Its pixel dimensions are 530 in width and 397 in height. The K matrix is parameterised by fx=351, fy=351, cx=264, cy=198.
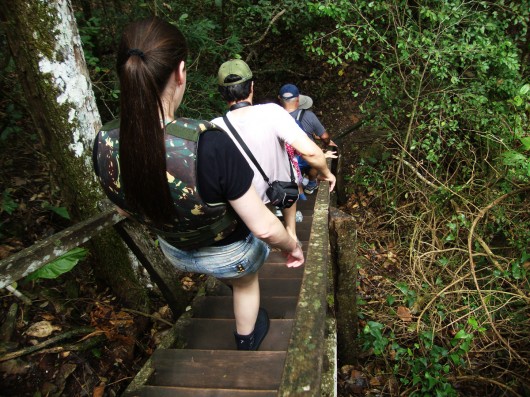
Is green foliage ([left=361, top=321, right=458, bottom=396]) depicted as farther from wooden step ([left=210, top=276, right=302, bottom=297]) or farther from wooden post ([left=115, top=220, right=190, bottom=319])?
wooden post ([left=115, top=220, right=190, bottom=319])

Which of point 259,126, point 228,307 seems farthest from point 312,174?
point 259,126

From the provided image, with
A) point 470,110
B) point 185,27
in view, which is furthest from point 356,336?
point 185,27

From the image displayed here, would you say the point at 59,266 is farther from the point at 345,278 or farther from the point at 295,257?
the point at 345,278

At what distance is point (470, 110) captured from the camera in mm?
4711

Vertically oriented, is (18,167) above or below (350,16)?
below

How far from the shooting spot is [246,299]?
216 centimetres

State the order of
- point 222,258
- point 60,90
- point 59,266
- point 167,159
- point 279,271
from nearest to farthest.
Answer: point 167,159
point 222,258
point 59,266
point 60,90
point 279,271

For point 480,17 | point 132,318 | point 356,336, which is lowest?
point 356,336

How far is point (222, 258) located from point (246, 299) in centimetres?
45

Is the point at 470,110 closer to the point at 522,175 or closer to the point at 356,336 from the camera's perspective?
the point at 522,175

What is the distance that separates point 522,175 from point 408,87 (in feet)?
7.96

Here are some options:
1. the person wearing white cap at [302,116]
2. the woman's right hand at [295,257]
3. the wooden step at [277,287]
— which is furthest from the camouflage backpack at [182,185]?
the person wearing white cap at [302,116]

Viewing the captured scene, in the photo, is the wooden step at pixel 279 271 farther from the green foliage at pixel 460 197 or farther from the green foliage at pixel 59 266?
the green foliage at pixel 59 266

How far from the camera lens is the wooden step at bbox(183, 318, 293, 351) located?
2.49m
